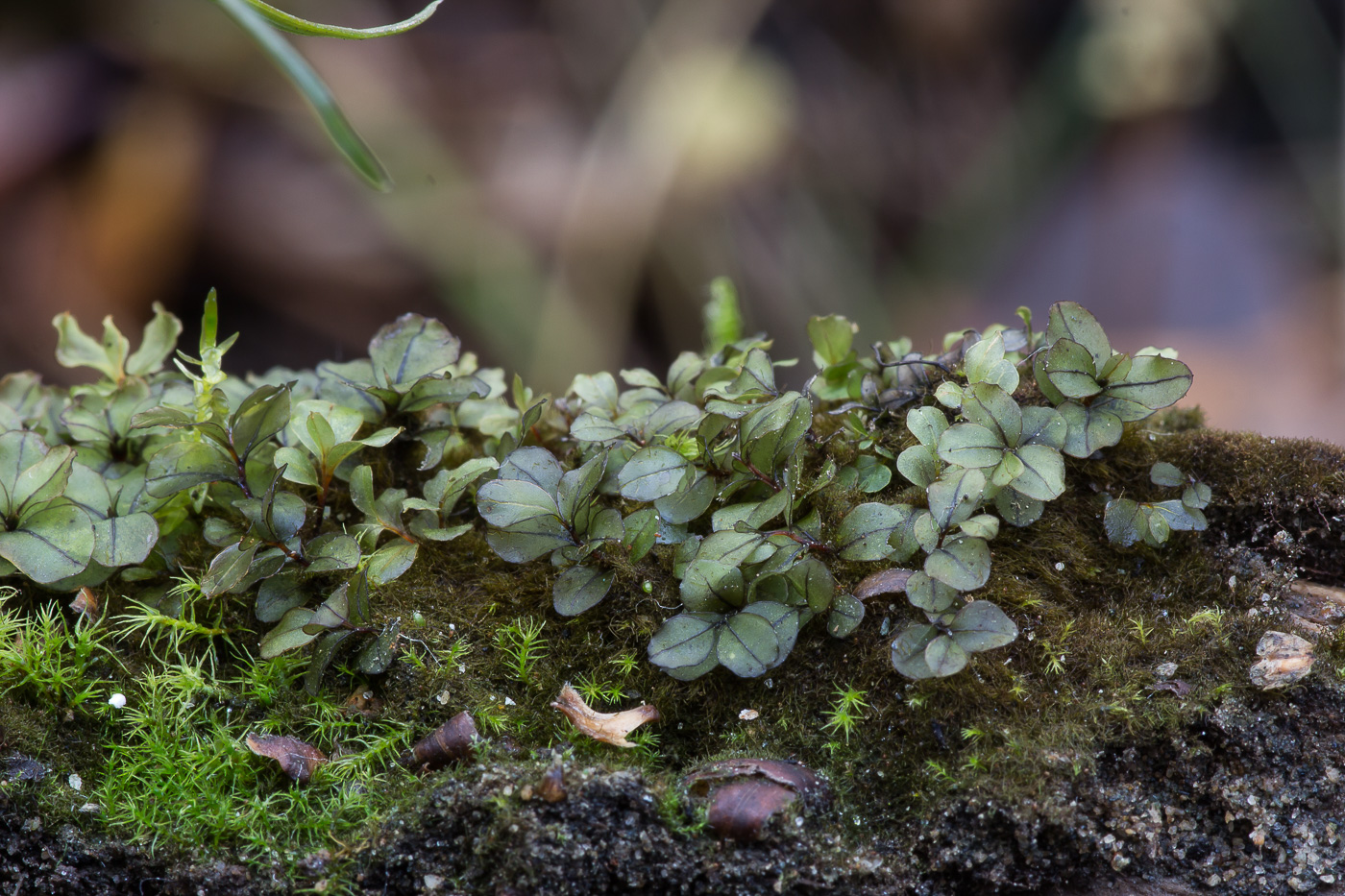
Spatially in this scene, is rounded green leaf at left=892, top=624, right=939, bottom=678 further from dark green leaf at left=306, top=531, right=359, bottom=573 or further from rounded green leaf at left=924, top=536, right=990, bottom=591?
dark green leaf at left=306, top=531, right=359, bottom=573

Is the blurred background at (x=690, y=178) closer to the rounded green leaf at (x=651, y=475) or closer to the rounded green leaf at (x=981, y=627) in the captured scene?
the rounded green leaf at (x=651, y=475)

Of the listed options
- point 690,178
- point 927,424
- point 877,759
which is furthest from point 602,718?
point 690,178

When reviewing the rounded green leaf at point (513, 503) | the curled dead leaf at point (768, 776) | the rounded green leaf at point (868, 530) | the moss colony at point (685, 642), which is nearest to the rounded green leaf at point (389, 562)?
the moss colony at point (685, 642)

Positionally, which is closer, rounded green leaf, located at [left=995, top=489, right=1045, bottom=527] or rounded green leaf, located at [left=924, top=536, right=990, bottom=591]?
rounded green leaf, located at [left=924, top=536, right=990, bottom=591]

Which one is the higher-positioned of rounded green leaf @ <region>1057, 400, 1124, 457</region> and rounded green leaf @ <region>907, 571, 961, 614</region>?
rounded green leaf @ <region>1057, 400, 1124, 457</region>

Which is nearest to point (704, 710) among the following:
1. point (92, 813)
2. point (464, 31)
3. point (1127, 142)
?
point (92, 813)

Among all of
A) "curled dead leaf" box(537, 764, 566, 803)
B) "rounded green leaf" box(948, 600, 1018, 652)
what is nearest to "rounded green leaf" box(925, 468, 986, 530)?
"rounded green leaf" box(948, 600, 1018, 652)
